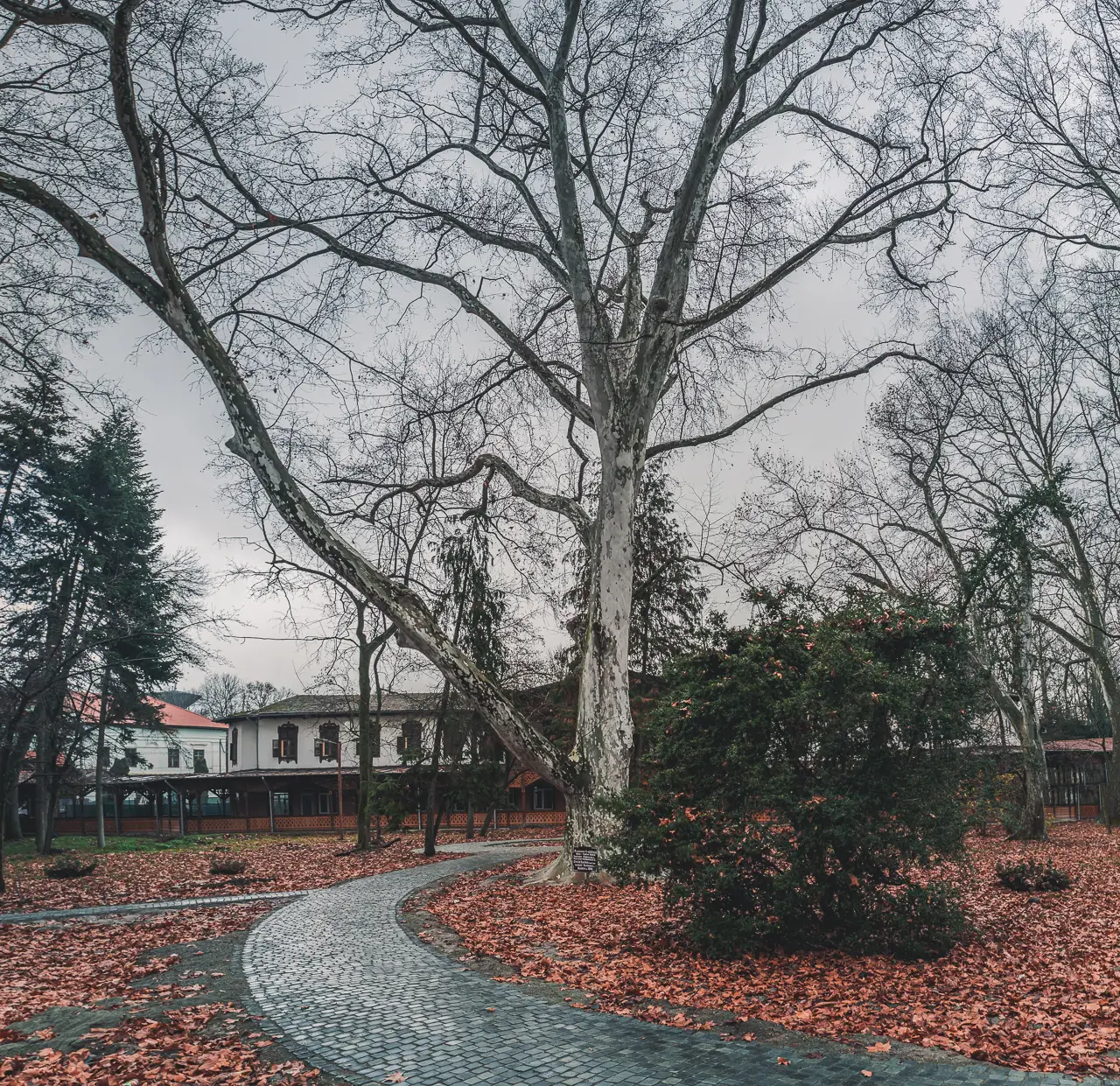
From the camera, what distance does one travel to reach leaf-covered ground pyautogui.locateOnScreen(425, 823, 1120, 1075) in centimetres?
564

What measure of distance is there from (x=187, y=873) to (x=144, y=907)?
6.38 meters

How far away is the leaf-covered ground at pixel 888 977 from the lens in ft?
18.5

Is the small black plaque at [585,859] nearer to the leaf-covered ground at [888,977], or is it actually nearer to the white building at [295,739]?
the leaf-covered ground at [888,977]

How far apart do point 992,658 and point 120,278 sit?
1169 cm

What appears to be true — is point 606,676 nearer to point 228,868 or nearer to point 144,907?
point 144,907

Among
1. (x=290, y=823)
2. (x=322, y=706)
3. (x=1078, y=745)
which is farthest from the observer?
(x=322, y=706)

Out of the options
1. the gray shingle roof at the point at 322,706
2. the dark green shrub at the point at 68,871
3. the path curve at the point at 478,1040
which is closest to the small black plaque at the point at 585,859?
the path curve at the point at 478,1040

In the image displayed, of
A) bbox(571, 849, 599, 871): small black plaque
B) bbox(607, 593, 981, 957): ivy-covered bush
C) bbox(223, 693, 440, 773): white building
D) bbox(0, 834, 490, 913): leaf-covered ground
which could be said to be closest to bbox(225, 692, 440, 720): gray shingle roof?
bbox(223, 693, 440, 773): white building

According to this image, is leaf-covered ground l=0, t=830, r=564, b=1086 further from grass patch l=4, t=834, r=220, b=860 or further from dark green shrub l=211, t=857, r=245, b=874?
grass patch l=4, t=834, r=220, b=860

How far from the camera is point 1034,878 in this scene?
12852 millimetres

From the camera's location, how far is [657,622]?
27703mm

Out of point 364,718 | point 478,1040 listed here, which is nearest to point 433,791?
point 364,718

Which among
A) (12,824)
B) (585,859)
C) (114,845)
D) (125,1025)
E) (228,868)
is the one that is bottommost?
(114,845)

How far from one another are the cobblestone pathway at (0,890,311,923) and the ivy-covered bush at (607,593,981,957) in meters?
8.68
